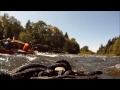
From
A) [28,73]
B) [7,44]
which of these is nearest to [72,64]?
[7,44]

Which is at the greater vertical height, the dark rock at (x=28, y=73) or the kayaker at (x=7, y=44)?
the kayaker at (x=7, y=44)

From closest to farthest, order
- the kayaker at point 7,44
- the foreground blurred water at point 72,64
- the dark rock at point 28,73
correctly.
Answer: the dark rock at point 28,73 → the foreground blurred water at point 72,64 → the kayaker at point 7,44

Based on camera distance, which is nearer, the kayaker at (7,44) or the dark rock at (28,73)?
the dark rock at (28,73)

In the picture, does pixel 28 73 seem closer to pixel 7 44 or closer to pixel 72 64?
pixel 72 64

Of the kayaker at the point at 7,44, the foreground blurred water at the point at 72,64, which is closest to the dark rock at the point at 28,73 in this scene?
the foreground blurred water at the point at 72,64

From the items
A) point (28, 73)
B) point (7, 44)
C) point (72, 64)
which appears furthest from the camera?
point (7, 44)

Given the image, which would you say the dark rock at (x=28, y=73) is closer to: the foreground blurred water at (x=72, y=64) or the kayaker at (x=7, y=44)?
the foreground blurred water at (x=72, y=64)

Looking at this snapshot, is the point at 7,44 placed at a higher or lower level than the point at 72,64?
higher

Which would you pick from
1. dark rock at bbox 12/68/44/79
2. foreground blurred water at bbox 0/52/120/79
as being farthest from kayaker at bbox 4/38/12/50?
dark rock at bbox 12/68/44/79

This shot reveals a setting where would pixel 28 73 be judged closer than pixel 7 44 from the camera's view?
Yes

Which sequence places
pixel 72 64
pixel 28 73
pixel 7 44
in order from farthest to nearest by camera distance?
pixel 7 44, pixel 72 64, pixel 28 73

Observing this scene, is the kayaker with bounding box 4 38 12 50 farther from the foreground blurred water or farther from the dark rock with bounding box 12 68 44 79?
the dark rock with bounding box 12 68 44 79
